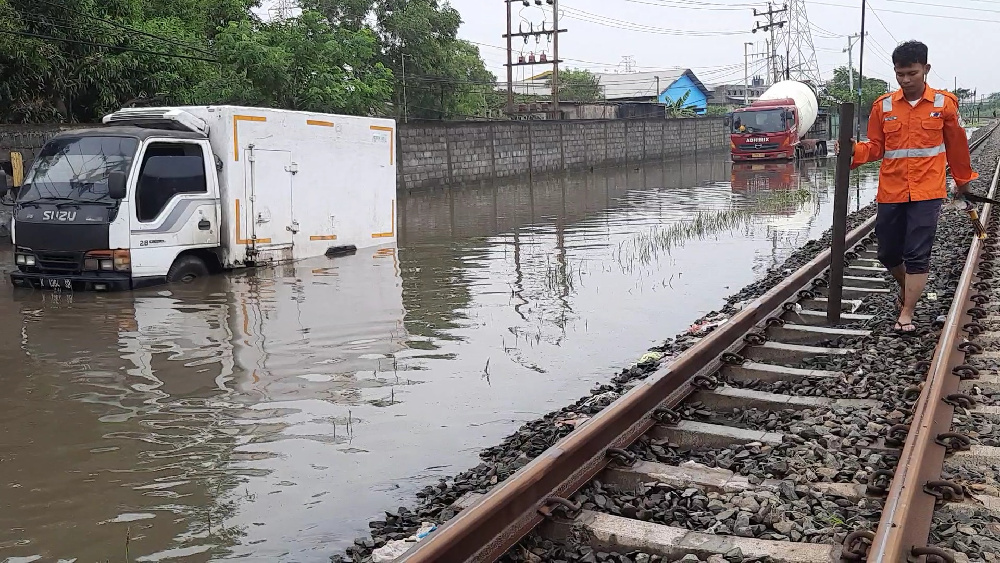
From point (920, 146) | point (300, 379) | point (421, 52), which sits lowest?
point (300, 379)

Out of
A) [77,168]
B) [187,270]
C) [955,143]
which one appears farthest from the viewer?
[187,270]

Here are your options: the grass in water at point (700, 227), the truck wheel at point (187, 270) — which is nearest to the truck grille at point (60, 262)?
the truck wheel at point (187, 270)

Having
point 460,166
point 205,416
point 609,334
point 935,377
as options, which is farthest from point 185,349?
point 460,166

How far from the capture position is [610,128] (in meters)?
44.2

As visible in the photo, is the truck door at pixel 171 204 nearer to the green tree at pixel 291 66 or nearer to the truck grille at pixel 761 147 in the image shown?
the green tree at pixel 291 66

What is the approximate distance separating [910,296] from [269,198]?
8.52m

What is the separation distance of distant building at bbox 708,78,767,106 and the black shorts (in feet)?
306

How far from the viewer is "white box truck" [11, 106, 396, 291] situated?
1103 cm

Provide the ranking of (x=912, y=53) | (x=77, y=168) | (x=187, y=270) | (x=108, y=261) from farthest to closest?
(x=187, y=270) < (x=77, y=168) < (x=108, y=261) < (x=912, y=53)

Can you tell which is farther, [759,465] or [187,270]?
[187,270]

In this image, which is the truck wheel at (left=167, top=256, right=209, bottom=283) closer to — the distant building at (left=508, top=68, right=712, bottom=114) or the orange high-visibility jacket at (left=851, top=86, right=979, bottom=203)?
the orange high-visibility jacket at (left=851, top=86, right=979, bottom=203)

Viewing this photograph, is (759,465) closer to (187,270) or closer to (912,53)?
(912,53)

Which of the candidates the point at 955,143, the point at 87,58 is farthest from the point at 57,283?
the point at 87,58

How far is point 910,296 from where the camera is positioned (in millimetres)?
7000
